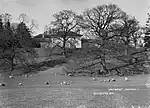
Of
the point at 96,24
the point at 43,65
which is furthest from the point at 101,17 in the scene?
the point at 43,65

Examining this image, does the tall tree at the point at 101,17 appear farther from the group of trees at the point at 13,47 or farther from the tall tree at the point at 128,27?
the group of trees at the point at 13,47

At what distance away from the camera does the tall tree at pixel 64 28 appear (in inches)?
2143

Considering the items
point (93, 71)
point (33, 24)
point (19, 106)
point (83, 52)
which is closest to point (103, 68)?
point (93, 71)

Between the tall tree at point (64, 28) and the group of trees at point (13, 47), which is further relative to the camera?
the tall tree at point (64, 28)

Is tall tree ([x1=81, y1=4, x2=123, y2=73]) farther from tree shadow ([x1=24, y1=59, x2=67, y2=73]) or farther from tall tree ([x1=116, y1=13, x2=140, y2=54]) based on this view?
tree shadow ([x1=24, y1=59, x2=67, y2=73])

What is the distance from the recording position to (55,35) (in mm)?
53938

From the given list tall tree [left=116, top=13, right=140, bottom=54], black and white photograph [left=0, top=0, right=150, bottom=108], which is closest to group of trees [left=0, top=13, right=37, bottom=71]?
black and white photograph [left=0, top=0, right=150, bottom=108]

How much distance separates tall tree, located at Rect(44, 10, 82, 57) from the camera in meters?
54.4

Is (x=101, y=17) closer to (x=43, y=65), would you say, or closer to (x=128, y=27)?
(x=128, y=27)

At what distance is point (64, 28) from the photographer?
55812 mm

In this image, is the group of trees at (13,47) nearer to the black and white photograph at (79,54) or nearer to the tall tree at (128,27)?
the black and white photograph at (79,54)

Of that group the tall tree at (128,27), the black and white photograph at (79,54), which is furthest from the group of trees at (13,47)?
the tall tree at (128,27)

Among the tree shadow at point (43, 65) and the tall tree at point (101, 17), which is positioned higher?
the tall tree at point (101, 17)

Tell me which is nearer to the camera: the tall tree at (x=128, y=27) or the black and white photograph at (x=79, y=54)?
the black and white photograph at (x=79, y=54)
